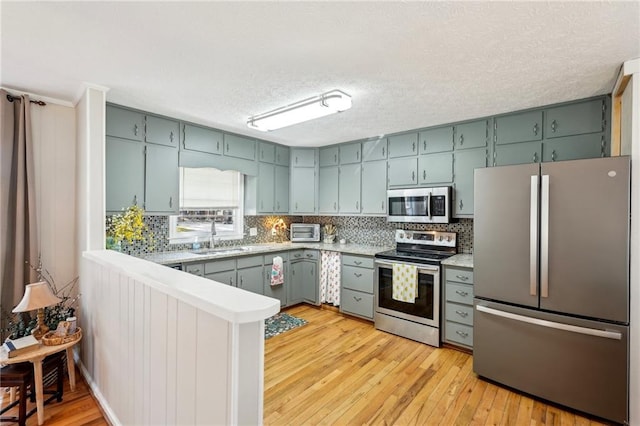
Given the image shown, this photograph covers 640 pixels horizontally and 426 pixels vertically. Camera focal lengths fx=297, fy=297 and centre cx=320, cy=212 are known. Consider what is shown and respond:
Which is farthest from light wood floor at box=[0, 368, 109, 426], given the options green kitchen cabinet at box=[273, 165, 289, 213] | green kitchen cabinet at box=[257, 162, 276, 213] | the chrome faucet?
green kitchen cabinet at box=[273, 165, 289, 213]

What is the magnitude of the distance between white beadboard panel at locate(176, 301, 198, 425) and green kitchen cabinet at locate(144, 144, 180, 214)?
233 centimetres

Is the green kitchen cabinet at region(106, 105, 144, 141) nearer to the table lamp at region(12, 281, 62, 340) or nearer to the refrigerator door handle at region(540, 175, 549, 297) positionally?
the table lamp at region(12, 281, 62, 340)

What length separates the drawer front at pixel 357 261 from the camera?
387 cm

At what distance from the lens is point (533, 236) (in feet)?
7.56

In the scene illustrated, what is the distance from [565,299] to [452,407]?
1164 millimetres

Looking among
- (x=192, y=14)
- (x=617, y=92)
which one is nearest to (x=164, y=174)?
(x=192, y=14)

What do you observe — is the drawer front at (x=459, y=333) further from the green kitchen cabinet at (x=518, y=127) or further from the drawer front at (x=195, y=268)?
the drawer front at (x=195, y=268)

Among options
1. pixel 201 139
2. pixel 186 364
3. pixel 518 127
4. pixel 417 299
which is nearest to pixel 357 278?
pixel 417 299

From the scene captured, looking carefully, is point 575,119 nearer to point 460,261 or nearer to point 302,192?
point 460,261

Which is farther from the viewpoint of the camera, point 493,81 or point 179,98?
point 179,98

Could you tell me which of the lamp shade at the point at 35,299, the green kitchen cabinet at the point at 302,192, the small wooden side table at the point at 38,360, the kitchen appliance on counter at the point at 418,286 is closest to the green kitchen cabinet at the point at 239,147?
the green kitchen cabinet at the point at 302,192

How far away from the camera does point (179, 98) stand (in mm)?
Result: 2732

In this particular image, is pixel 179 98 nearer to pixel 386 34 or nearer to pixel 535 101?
pixel 386 34

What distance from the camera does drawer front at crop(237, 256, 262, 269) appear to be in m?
3.75
